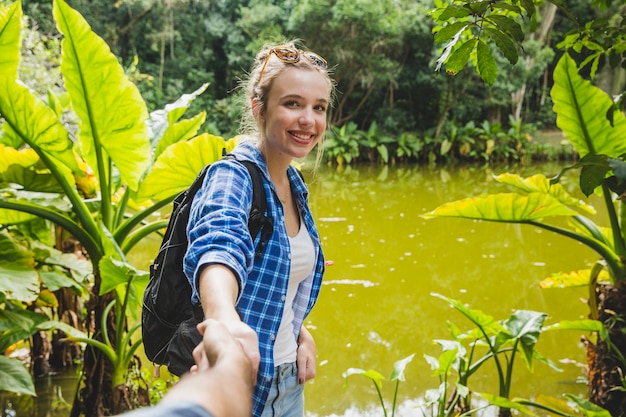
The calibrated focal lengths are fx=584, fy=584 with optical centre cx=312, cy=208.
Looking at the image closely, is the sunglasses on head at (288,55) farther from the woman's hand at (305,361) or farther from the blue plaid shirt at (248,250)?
the woman's hand at (305,361)

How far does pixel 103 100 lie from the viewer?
221 cm

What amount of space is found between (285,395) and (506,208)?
5.56 ft

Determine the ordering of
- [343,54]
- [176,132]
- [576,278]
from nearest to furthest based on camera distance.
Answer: [176,132] < [576,278] < [343,54]

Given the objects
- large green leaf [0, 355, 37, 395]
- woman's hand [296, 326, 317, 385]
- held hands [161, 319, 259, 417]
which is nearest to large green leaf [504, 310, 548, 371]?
woman's hand [296, 326, 317, 385]

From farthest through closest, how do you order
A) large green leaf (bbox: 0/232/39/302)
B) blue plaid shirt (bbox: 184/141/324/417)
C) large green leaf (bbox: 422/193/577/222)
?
large green leaf (bbox: 422/193/577/222), large green leaf (bbox: 0/232/39/302), blue plaid shirt (bbox: 184/141/324/417)

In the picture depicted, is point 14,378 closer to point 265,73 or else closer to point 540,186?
point 265,73

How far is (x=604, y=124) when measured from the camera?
2.52 metres

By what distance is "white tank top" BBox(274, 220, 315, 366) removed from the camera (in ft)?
3.91

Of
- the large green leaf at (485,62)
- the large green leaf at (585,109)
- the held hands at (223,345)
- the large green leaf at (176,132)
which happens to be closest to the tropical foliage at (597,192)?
the large green leaf at (585,109)

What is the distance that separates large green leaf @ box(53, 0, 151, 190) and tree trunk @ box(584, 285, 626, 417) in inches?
79.7

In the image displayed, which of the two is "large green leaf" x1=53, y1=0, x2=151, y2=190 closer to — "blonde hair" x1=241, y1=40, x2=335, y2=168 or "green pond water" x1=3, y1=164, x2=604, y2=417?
"green pond water" x1=3, y1=164, x2=604, y2=417

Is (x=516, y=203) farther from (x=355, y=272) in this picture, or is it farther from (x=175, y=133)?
(x=355, y=272)

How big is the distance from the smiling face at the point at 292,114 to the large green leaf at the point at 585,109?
171 cm

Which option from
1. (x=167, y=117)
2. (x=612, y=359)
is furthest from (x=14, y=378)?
(x=612, y=359)
